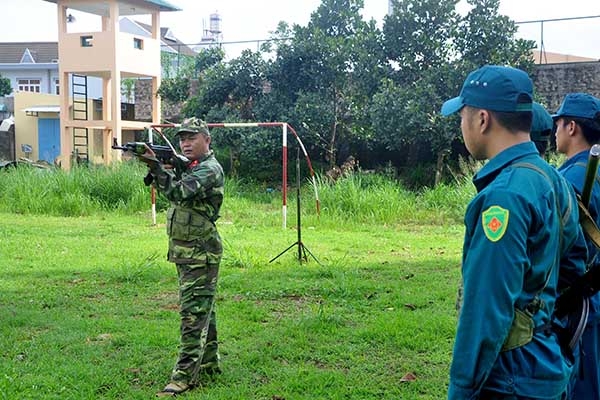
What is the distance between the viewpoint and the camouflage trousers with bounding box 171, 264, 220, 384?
15.0ft

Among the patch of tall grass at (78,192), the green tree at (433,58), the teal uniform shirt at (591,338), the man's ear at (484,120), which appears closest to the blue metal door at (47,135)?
the patch of tall grass at (78,192)

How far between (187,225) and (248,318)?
2022 millimetres

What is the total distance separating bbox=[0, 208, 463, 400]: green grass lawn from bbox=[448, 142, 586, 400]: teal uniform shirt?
97.7 inches

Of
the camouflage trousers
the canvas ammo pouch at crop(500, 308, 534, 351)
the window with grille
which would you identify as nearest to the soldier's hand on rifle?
the camouflage trousers

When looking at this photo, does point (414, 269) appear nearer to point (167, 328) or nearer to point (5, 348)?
point (167, 328)

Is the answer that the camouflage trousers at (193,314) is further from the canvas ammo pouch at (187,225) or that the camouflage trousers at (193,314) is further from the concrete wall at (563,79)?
the concrete wall at (563,79)

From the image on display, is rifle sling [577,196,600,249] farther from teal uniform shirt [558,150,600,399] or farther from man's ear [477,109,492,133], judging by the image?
man's ear [477,109,492,133]

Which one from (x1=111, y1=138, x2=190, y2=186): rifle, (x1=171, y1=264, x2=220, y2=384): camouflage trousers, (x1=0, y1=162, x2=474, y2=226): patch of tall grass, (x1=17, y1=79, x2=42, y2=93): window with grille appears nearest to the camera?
(x1=111, y1=138, x2=190, y2=186): rifle

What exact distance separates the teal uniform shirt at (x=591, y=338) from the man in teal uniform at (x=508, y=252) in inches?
25.4

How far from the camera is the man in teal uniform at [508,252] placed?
2.14 meters

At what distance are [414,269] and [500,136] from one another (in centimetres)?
655

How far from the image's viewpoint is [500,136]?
92.4 inches

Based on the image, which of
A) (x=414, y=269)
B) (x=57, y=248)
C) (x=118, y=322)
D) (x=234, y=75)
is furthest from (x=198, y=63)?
(x=118, y=322)

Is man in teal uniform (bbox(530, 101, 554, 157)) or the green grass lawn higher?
man in teal uniform (bbox(530, 101, 554, 157))
